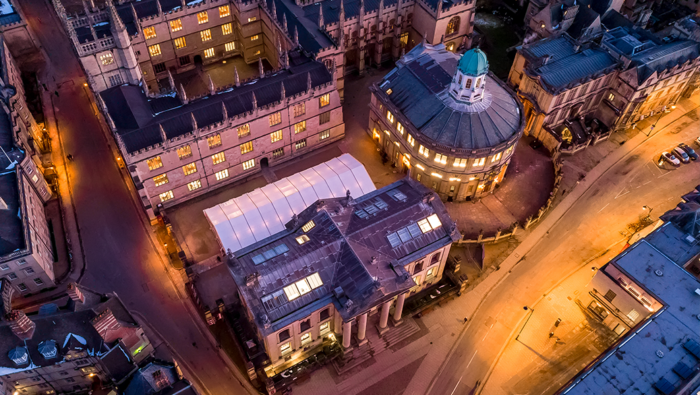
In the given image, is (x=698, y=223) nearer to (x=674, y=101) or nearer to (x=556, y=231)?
(x=556, y=231)

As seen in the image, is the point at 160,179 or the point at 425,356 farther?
the point at 160,179

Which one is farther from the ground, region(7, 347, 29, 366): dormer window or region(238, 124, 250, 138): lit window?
region(238, 124, 250, 138): lit window

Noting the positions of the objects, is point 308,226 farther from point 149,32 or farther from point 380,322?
point 149,32

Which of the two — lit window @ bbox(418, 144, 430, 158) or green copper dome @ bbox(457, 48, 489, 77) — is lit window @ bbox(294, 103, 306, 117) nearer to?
lit window @ bbox(418, 144, 430, 158)

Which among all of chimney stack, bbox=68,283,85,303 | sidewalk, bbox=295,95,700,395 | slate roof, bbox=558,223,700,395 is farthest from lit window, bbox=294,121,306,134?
slate roof, bbox=558,223,700,395

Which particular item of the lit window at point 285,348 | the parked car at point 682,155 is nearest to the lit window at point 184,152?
the lit window at point 285,348

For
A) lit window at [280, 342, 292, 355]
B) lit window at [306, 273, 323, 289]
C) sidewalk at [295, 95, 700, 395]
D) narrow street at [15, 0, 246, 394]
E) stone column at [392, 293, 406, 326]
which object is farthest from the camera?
narrow street at [15, 0, 246, 394]

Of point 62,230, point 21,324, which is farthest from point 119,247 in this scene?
point 21,324
